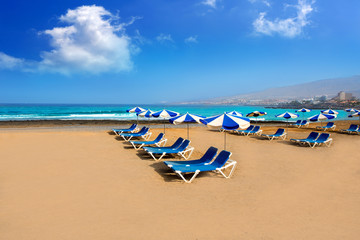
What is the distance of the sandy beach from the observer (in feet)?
12.8

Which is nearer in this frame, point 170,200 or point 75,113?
point 170,200

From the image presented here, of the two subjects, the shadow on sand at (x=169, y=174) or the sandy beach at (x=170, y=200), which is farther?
the shadow on sand at (x=169, y=174)

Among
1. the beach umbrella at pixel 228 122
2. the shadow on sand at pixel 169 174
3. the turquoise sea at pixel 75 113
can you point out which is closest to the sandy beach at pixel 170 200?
the shadow on sand at pixel 169 174

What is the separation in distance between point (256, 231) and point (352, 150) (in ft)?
32.5

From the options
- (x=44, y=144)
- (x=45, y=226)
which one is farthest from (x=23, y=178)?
(x=44, y=144)

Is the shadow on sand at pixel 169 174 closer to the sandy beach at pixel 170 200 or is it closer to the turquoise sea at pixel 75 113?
the sandy beach at pixel 170 200

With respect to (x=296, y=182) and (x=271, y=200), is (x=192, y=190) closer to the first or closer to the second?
(x=271, y=200)

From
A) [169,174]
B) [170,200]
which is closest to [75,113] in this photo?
[169,174]

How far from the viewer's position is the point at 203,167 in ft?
22.4

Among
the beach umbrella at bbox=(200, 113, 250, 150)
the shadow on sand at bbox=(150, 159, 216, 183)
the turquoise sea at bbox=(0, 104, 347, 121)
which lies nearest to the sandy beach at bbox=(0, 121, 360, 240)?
the shadow on sand at bbox=(150, 159, 216, 183)

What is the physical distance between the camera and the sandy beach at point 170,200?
12.8 ft

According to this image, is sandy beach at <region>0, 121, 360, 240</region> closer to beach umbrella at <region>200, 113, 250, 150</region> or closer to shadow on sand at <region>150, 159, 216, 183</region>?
shadow on sand at <region>150, 159, 216, 183</region>

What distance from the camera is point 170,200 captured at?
5.15m

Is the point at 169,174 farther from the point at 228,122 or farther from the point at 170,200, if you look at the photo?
the point at 228,122
